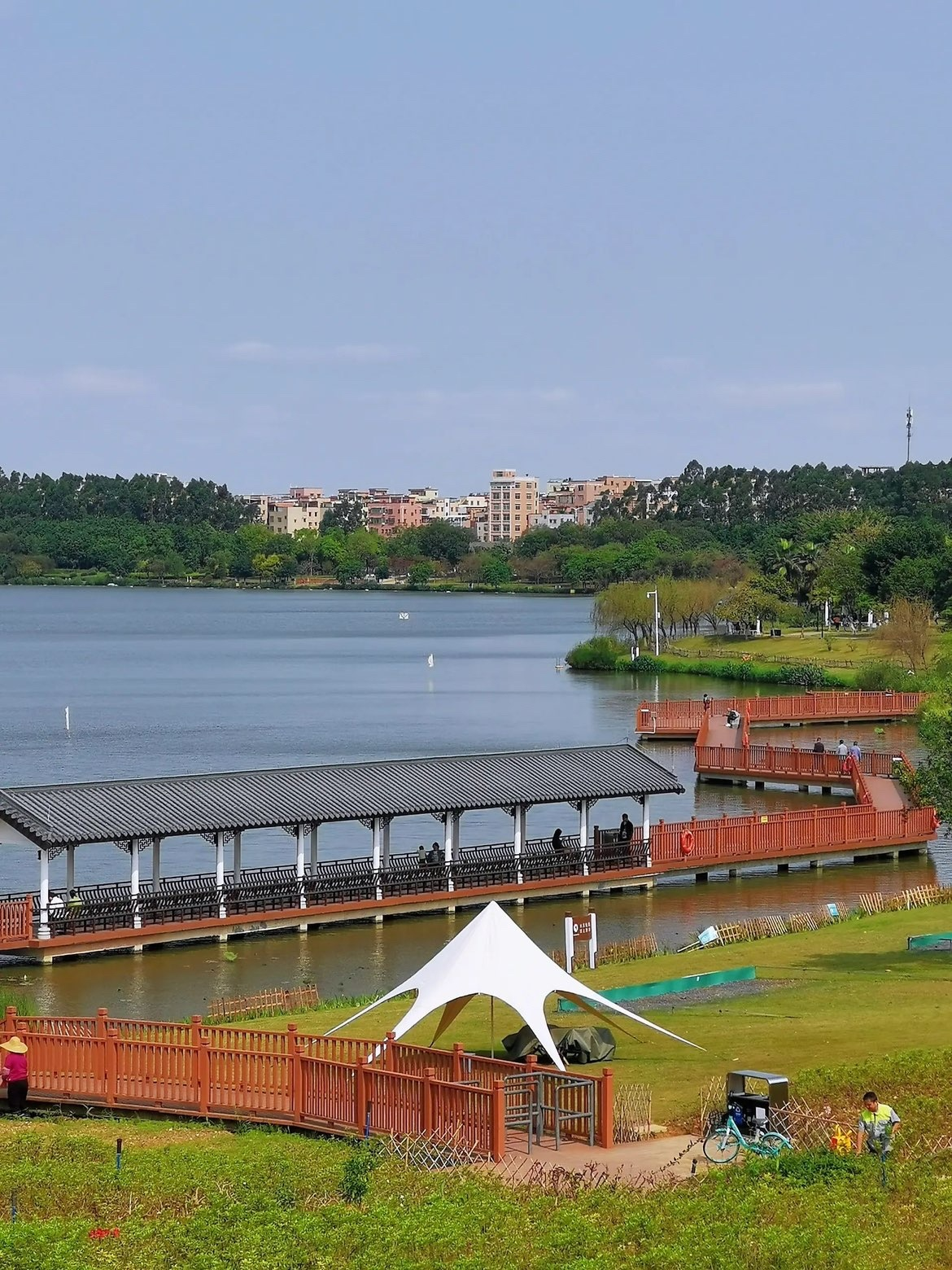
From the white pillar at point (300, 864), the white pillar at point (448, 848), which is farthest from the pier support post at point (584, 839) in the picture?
the white pillar at point (300, 864)

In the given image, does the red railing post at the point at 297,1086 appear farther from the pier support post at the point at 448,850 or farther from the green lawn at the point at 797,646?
the green lawn at the point at 797,646

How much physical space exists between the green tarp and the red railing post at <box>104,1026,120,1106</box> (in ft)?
15.9

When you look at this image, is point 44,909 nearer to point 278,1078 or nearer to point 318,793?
point 318,793

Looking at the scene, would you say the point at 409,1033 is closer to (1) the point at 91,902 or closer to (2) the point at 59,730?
(1) the point at 91,902

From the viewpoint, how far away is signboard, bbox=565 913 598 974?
1330 inches

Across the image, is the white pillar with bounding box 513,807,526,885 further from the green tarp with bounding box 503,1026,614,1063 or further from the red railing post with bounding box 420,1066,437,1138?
the red railing post with bounding box 420,1066,437,1138

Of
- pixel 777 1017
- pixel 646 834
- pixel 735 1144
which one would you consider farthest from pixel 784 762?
pixel 735 1144

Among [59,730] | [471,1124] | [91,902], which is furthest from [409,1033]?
[59,730]

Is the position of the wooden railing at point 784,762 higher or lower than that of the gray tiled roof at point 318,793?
lower

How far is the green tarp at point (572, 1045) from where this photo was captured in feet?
74.6

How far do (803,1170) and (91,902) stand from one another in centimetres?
2327

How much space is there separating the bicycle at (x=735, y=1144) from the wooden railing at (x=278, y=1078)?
114 centimetres

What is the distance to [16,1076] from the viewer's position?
73.2ft

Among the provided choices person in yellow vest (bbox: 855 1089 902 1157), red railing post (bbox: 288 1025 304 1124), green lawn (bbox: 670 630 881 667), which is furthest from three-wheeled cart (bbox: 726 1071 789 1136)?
green lawn (bbox: 670 630 881 667)
